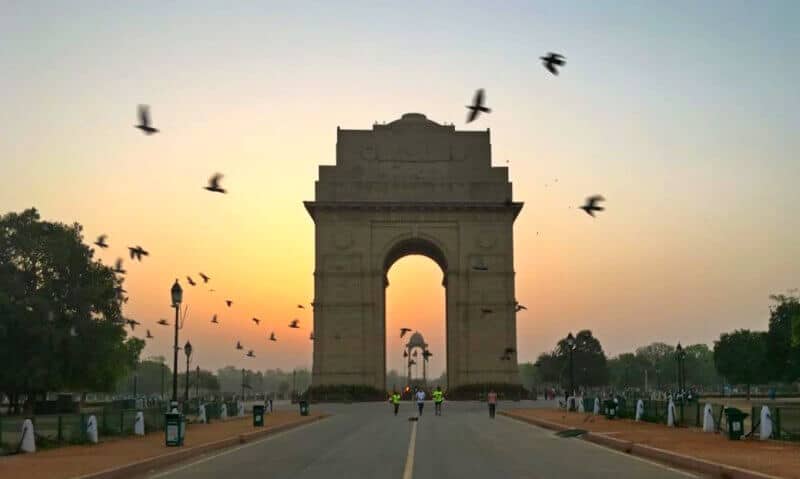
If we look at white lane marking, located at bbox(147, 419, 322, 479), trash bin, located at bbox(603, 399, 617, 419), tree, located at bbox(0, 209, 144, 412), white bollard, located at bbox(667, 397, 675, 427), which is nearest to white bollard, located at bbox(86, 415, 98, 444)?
white lane marking, located at bbox(147, 419, 322, 479)

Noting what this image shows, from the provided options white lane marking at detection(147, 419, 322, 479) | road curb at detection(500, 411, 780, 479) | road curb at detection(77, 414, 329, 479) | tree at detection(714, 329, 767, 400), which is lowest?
white lane marking at detection(147, 419, 322, 479)

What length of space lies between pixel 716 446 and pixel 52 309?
145ft

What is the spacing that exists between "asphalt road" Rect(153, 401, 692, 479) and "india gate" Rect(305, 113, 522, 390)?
48087mm

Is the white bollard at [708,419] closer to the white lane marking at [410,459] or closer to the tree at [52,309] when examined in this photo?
the white lane marking at [410,459]

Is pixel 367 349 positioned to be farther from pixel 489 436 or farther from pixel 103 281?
pixel 489 436

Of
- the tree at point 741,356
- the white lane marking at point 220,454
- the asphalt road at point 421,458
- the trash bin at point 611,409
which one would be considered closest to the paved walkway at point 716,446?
the asphalt road at point 421,458

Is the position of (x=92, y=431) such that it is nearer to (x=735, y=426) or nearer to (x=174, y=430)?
(x=174, y=430)

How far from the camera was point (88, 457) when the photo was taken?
80.3ft

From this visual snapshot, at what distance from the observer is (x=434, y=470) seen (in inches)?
818

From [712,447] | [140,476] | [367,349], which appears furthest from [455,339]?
[140,476]

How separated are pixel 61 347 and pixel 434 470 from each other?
43373mm

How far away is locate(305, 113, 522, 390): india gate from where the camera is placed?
8506 cm

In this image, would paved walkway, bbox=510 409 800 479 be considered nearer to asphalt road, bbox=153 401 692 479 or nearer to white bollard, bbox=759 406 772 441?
white bollard, bbox=759 406 772 441

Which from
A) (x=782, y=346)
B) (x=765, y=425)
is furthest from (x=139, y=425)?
(x=782, y=346)
